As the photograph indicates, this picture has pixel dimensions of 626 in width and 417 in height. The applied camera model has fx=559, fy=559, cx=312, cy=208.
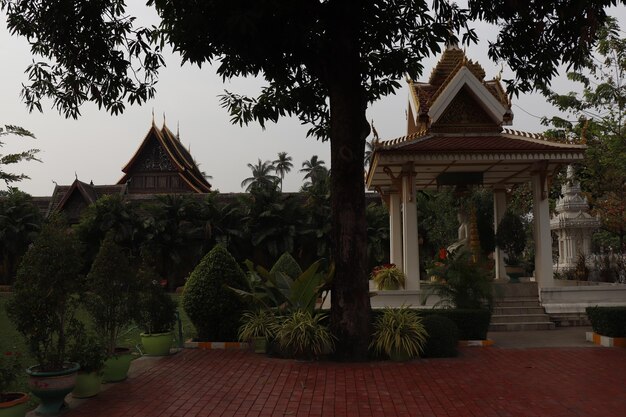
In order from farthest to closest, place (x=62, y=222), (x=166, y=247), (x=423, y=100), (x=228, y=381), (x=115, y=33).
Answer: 1. (x=166, y=247)
2. (x=423, y=100)
3. (x=115, y=33)
4. (x=228, y=381)
5. (x=62, y=222)

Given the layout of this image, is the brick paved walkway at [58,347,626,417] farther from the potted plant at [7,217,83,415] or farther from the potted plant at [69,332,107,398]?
the potted plant at [7,217,83,415]

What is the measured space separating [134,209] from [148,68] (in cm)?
2167

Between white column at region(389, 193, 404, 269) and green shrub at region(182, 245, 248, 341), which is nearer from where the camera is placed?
green shrub at region(182, 245, 248, 341)

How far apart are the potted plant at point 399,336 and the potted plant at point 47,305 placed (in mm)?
4333

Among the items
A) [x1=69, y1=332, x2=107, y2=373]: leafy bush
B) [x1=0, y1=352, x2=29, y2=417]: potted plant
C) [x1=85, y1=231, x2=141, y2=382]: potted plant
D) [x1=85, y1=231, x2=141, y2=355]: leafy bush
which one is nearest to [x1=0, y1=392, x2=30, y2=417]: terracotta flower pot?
[x1=0, y1=352, x2=29, y2=417]: potted plant

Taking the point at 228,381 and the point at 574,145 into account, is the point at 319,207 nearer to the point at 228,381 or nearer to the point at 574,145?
the point at 574,145

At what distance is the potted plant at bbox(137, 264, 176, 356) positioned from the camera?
852 cm

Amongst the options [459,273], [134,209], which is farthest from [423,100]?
[134,209]

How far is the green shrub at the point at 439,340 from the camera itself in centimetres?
854

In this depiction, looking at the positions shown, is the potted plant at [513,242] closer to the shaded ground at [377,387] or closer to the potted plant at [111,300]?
the shaded ground at [377,387]

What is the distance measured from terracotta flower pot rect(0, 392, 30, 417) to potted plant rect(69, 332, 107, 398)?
3.14 ft

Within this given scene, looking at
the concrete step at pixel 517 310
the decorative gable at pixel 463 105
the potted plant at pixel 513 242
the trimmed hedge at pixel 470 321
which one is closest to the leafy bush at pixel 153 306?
the trimmed hedge at pixel 470 321

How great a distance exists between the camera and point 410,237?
12523 millimetres

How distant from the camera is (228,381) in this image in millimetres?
7055
